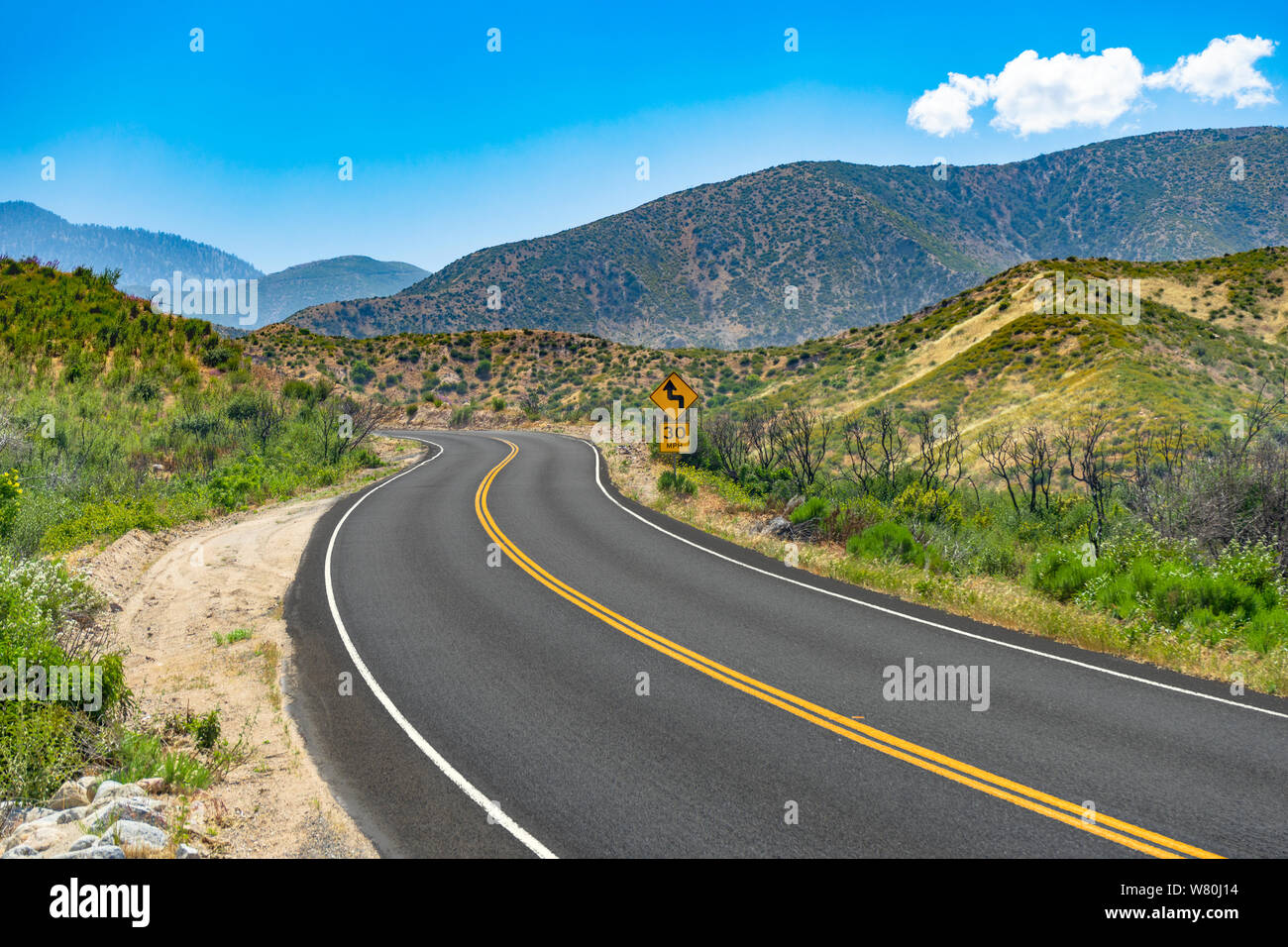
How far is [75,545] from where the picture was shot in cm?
1405

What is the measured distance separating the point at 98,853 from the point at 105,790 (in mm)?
1307

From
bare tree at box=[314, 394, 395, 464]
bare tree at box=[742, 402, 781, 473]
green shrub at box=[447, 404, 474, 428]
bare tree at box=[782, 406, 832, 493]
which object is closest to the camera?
bare tree at box=[782, 406, 832, 493]

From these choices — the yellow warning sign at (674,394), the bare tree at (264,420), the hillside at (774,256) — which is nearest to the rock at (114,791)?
the yellow warning sign at (674,394)

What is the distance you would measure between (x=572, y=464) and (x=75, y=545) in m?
16.7

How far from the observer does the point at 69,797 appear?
18.8ft

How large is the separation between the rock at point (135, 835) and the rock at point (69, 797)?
94cm

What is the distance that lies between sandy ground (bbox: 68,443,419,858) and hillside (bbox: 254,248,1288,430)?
106ft

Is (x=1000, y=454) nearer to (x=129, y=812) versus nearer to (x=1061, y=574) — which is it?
(x=1061, y=574)

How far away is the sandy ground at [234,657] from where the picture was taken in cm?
584

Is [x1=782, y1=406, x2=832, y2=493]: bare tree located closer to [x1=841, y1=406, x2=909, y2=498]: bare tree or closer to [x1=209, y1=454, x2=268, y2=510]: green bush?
[x1=841, y1=406, x2=909, y2=498]: bare tree

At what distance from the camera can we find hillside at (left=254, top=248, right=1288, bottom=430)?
35.8 meters

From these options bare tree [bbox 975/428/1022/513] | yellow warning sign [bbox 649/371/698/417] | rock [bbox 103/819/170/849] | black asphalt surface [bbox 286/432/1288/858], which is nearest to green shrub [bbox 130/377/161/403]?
black asphalt surface [bbox 286/432/1288/858]

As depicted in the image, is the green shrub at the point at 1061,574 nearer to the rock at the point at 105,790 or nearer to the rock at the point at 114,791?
the rock at the point at 114,791

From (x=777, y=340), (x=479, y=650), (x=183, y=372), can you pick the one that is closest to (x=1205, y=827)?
(x=479, y=650)
